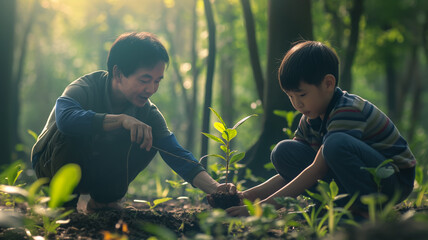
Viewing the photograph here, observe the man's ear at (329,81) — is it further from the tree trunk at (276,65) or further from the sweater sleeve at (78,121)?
the tree trunk at (276,65)

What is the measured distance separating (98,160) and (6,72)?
14.9 ft

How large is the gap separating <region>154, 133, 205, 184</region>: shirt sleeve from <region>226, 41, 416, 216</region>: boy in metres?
0.60

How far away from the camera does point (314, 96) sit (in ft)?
8.56

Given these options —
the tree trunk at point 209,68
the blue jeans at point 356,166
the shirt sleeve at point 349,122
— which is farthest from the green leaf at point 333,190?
the tree trunk at point 209,68

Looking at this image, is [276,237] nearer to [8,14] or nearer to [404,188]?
[404,188]

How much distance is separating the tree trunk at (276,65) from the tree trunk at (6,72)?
4.26 metres

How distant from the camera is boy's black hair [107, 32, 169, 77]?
3131 millimetres

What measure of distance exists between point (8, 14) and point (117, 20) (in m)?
Answer: 7.79

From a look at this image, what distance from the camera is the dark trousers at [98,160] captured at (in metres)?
2.94

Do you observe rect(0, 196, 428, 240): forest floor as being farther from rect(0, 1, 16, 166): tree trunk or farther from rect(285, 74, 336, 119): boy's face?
rect(0, 1, 16, 166): tree trunk

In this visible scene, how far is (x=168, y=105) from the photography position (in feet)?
66.2

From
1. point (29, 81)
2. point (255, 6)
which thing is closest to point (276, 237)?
point (255, 6)

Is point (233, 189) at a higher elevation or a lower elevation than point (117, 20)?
lower

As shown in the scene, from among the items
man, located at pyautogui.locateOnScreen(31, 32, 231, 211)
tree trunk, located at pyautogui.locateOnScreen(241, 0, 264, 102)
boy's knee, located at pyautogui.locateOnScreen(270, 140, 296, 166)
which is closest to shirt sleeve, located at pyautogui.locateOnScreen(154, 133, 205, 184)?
man, located at pyautogui.locateOnScreen(31, 32, 231, 211)
